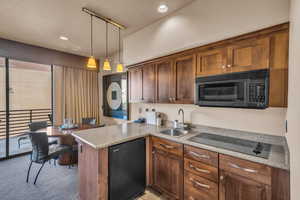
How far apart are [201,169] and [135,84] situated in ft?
6.55

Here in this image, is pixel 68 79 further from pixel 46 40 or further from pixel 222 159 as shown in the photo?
pixel 222 159

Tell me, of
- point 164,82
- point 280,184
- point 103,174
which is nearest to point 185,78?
point 164,82

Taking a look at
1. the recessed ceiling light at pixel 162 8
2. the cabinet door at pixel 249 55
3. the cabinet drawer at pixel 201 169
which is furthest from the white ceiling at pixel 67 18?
the cabinet drawer at pixel 201 169

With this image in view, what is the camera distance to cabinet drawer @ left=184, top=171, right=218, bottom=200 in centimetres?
153

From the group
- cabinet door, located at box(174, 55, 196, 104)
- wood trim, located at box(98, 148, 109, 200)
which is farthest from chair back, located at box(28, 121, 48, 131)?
cabinet door, located at box(174, 55, 196, 104)

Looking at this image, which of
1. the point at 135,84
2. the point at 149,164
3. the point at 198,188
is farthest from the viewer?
the point at 135,84

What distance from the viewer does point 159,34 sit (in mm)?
2383

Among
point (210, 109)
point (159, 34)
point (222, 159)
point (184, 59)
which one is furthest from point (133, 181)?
point (159, 34)

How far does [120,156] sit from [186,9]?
91.6 inches

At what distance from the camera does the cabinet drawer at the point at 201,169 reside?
151 centimetres

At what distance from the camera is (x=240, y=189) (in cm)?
135

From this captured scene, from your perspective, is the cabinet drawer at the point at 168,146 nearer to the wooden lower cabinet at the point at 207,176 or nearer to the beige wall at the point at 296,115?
the wooden lower cabinet at the point at 207,176

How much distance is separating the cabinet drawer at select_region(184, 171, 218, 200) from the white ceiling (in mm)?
2415

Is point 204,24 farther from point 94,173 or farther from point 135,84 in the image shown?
point 94,173
